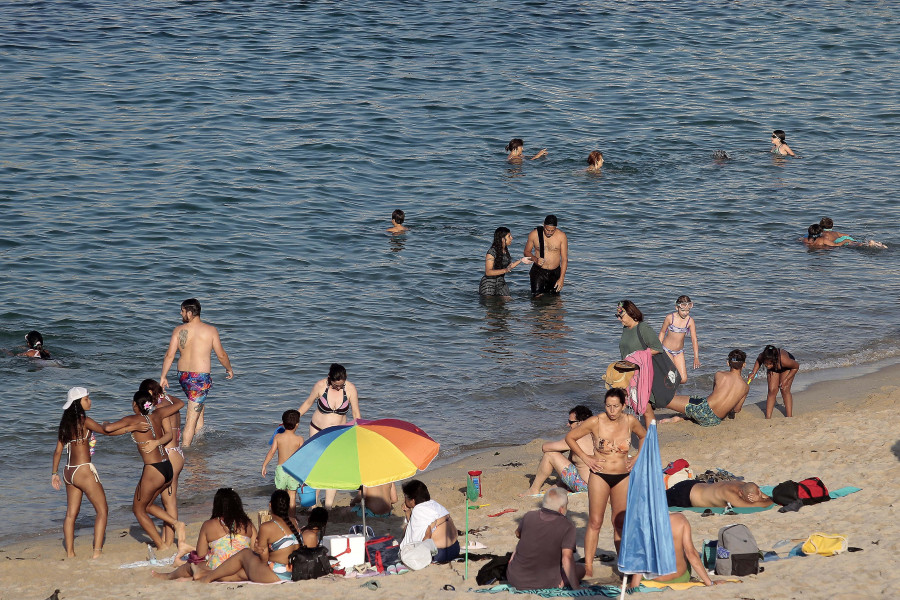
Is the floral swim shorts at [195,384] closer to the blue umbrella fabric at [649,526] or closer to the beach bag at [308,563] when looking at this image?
the beach bag at [308,563]

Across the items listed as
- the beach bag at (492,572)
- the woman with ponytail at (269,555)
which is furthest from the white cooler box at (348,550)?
the beach bag at (492,572)

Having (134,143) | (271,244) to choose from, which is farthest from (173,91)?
(271,244)

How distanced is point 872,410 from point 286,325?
8088 mm

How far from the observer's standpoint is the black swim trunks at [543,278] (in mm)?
16562

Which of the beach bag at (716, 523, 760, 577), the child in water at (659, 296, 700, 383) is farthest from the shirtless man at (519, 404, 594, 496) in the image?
the child in water at (659, 296, 700, 383)

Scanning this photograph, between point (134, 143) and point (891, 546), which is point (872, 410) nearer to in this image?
point (891, 546)

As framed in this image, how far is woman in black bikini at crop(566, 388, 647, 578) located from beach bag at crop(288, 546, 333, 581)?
210cm

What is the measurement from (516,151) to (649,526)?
54.3ft

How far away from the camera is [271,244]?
1855cm

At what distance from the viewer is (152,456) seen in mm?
9211

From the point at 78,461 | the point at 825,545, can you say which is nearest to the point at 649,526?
the point at 825,545

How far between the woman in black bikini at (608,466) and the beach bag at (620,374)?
2332 mm

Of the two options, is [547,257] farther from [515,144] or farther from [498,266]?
[515,144]

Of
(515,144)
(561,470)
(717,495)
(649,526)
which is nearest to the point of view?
(649,526)
